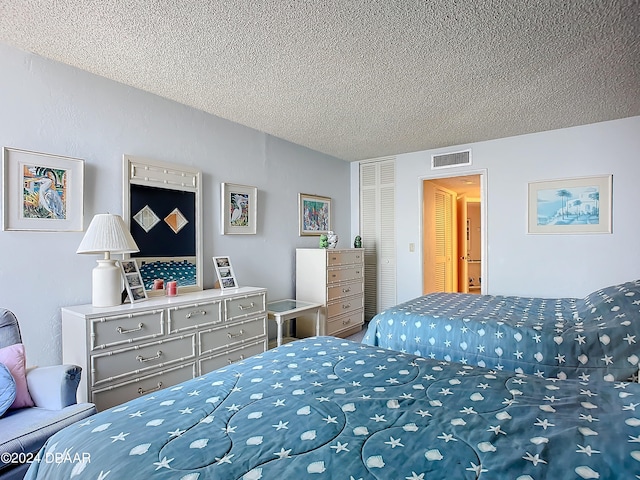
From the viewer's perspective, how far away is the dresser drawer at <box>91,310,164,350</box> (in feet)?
6.82

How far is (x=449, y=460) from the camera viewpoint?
33.9 inches

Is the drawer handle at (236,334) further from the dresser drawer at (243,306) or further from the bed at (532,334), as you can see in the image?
the bed at (532,334)

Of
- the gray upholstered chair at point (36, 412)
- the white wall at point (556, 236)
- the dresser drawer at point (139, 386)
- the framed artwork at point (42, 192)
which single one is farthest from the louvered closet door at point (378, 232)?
the gray upholstered chair at point (36, 412)

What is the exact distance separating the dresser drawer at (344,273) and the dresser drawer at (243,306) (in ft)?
3.58

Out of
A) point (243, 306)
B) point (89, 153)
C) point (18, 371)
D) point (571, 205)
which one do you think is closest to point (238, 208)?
point (243, 306)

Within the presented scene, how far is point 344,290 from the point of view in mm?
4270

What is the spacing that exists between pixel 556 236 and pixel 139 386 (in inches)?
163

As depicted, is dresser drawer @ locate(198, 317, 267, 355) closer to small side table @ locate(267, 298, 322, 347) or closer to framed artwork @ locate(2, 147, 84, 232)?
small side table @ locate(267, 298, 322, 347)

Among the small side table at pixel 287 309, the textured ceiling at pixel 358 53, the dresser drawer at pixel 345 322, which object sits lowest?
the dresser drawer at pixel 345 322

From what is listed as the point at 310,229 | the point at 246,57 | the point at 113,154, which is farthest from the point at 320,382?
the point at 310,229

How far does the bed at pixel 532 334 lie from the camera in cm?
192

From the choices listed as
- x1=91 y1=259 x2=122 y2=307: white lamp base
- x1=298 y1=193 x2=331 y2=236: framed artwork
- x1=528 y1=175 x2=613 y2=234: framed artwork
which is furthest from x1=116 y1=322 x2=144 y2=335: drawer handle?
x1=528 y1=175 x2=613 y2=234: framed artwork

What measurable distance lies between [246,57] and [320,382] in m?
2.00

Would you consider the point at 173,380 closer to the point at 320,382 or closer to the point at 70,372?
the point at 70,372
